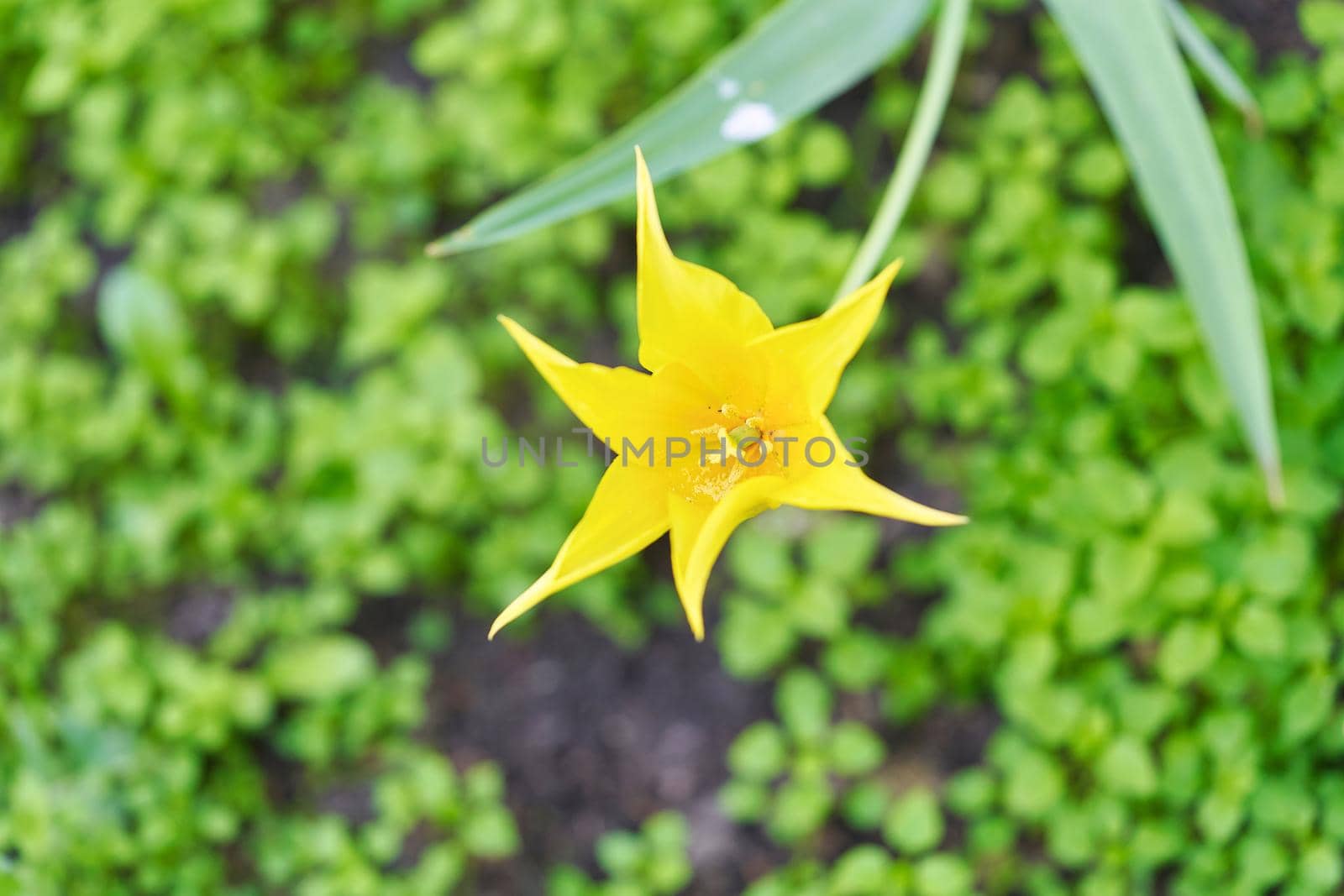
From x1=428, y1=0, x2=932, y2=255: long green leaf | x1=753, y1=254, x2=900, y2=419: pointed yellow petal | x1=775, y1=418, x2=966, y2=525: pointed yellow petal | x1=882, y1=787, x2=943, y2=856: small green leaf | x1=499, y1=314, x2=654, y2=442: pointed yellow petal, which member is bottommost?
x1=882, y1=787, x2=943, y2=856: small green leaf

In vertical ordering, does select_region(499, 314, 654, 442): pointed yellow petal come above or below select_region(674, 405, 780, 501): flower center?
above

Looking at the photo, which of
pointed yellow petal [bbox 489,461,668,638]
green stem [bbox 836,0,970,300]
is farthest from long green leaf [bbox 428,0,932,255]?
pointed yellow petal [bbox 489,461,668,638]

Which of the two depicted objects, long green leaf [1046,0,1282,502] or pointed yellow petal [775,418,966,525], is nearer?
pointed yellow petal [775,418,966,525]

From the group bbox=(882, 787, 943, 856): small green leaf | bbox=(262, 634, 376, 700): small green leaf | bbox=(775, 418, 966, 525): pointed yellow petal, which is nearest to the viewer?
bbox=(775, 418, 966, 525): pointed yellow petal

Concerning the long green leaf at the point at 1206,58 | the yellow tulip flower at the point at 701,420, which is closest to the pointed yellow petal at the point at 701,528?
the yellow tulip flower at the point at 701,420

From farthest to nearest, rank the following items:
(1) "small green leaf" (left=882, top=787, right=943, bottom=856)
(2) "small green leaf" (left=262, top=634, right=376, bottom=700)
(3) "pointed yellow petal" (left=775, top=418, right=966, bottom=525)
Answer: (2) "small green leaf" (left=262, top=634, right=376, bottom=700)
(1) "small green leaf" (left=882, top=787, right=943, bottom=856)
(3) "pointed yellow petal" (left=775, top=418, right=966, bottom=525)

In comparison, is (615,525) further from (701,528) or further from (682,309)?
(682,309)

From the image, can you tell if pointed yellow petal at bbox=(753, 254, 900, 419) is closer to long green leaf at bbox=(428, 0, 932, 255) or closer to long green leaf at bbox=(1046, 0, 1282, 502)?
long green leaf at bbox=(428, 0, 932, 255)

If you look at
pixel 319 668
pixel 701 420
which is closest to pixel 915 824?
pixel 701 420
